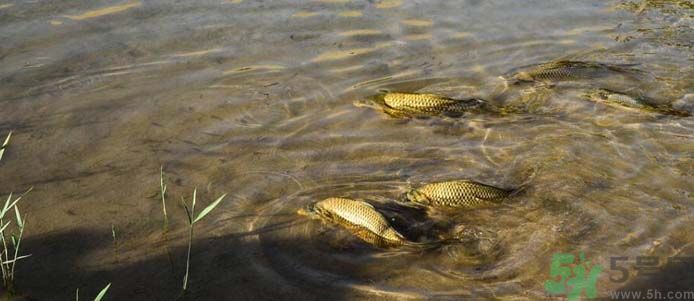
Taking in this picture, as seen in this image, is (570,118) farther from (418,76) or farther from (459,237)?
(459,237)

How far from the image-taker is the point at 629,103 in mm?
5637

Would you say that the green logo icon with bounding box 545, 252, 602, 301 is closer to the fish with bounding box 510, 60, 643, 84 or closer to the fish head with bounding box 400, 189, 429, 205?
the fish head with bounding box 400, 189, 429, 205

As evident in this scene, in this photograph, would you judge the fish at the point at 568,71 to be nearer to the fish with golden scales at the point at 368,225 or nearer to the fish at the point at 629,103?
the fish at the point at 629,103

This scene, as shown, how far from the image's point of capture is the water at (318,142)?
3881mm

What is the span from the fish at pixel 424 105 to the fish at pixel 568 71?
68 centimetres


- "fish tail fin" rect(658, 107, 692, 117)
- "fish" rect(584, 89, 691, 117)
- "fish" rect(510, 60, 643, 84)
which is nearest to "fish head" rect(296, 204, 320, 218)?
"fish" rect(510, 60, 643, 84)

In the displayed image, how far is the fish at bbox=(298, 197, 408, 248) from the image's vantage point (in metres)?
3.98

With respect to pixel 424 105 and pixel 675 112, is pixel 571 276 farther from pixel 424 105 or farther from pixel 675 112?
pixel 675 112

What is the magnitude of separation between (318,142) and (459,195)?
1490 mm

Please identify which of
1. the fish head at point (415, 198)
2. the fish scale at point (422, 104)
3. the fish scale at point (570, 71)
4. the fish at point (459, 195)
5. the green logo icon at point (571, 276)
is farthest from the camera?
the fish scale at point (570, 71)

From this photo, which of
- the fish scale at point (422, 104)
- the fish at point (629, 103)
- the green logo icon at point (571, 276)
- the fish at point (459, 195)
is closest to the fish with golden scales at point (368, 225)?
the fish at point (459, 195)

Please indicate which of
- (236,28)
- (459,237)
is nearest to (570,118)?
(459,237)

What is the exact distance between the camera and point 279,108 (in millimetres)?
5812

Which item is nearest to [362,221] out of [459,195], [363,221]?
[363,221]
